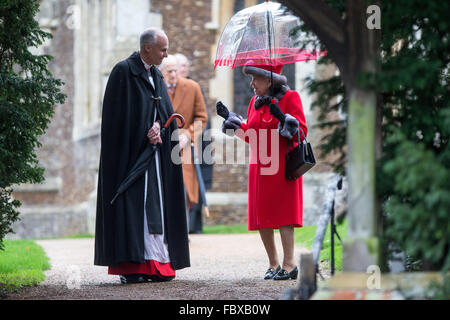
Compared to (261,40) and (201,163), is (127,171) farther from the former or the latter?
(201,163)

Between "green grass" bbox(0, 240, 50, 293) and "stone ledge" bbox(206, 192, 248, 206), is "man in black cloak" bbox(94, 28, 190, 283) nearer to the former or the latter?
"green grass" bbox(0, 240, 50, 293)

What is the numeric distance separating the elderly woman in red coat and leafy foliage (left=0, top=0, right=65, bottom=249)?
1657 mm

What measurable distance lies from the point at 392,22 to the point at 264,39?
7.98 feet

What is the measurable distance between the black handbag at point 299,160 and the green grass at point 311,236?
3.21 feet

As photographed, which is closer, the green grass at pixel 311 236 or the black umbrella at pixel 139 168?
the black umbrella at pixel 139 168

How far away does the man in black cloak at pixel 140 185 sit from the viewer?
752 centimetres

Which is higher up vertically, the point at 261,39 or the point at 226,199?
the point at 261,39

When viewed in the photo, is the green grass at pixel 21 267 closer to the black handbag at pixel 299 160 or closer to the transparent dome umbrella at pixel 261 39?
the black handbag at pixel 299 160

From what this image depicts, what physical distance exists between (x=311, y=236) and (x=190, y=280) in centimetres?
449

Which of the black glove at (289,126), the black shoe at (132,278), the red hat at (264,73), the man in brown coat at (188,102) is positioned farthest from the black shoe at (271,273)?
the man in brown coat at (188,102)

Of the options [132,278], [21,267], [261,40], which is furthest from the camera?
[21,267]

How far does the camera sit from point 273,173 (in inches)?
294

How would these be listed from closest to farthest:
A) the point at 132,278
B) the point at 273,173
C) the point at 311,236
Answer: the point at 273,173 → the point at 132,278 → the point at 311,236

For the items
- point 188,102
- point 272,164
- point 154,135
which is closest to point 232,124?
point 272,164
